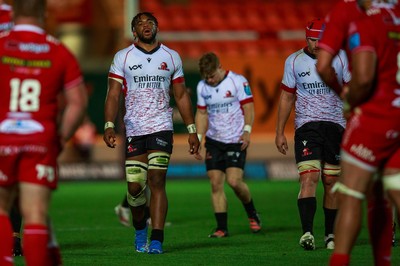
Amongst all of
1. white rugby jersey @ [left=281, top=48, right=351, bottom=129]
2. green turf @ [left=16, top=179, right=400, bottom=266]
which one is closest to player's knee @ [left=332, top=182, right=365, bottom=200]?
green turf @ [left=16, top=179, right=400, bottom=266]

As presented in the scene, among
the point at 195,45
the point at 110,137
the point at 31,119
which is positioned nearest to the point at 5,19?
the point at 110,137

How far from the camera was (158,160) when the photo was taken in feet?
35.1

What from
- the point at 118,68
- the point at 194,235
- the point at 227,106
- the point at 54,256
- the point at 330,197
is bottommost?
the point at 194,235

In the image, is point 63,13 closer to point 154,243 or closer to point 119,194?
point 119,194

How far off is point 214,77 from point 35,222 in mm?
7075

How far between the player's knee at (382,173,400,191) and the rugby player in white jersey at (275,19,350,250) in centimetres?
400

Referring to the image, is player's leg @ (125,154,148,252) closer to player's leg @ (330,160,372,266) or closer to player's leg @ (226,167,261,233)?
player's leg @ (226,167,261,233)


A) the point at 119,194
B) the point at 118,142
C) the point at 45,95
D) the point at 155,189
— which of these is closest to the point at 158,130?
the point at 155,189

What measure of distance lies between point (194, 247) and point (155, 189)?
972 millimetres

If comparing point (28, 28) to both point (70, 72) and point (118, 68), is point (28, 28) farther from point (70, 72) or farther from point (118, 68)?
point (118, 68)

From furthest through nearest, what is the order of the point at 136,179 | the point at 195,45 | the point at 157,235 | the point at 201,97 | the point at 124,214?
1. the point at 195,45
2. the point at 124,214
3. the point at 201,97
4. the point at 136,179
5. the point at 157,235

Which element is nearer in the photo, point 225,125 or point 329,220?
point 329,220

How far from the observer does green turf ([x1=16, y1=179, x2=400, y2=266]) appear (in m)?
9.90

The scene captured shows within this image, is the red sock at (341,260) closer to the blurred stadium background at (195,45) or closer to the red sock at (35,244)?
the red sock at (35,244)
